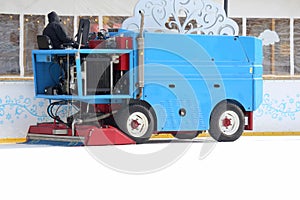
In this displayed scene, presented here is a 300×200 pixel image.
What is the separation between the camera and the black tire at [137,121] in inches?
536

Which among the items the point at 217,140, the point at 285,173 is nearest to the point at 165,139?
the point at 217,140

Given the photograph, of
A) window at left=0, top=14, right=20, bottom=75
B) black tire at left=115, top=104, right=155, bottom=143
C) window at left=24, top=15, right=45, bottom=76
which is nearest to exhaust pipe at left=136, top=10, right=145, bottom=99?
black tire at left=115, top=104, right=155, bottom=143

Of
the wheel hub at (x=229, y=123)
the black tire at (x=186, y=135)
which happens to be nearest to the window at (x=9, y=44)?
the black tire at (x=186, y=135)

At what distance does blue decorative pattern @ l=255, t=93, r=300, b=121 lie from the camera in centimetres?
1655

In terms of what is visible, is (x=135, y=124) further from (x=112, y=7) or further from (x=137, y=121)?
(x=112, y=7)

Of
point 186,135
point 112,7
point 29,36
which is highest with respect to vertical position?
point 112,7

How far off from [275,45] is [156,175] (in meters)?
8.63

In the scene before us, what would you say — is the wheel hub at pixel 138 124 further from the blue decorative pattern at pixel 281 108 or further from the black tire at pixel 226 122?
the blue decorative pattern at pixel 281 108

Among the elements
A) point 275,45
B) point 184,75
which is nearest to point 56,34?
point 184,75

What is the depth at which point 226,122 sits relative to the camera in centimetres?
1448

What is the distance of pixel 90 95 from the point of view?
1334 centimetres

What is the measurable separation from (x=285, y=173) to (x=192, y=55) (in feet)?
17.4

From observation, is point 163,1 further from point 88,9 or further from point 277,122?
point 277,122

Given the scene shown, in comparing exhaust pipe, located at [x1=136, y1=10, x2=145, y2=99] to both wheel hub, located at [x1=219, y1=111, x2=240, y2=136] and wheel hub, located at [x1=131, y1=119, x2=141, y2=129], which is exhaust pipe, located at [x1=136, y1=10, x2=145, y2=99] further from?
wheel hub, located at [x1=219, y1=111, x2=240, y2=136]
